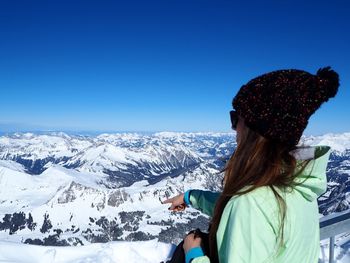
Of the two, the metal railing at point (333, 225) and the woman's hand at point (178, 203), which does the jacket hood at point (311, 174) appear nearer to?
the woman's hand at point (178, 203)

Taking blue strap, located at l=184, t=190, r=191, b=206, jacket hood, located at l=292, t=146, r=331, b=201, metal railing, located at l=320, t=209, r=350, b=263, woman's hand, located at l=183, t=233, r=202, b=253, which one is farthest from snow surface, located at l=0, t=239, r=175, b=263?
jacket hood, located at l=292, t=146, r=331, b=201

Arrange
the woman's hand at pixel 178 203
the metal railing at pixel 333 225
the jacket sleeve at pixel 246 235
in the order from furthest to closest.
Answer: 1. the metal railing at pixel 333 225
2. the woman's hand at pixel 178 203
3. the jacket sleeve at pixel 246 235

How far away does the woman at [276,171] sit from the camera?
2320mm

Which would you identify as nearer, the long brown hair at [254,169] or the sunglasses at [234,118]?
the long brown hair at [254,169]

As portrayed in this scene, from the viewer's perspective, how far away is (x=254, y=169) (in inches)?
102

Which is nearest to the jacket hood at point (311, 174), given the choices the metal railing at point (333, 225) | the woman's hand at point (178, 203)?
the woman's hand at point (178, 203)

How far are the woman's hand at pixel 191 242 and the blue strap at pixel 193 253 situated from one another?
3 cm

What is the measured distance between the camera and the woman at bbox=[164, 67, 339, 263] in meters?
2.32

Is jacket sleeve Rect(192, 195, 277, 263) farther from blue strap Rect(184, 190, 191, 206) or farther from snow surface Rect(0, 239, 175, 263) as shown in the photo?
snow surface Rect(0, 239, 175, 263)

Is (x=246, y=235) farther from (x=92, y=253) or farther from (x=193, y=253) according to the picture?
(x=92, y=253)

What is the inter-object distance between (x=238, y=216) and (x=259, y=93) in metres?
0.97

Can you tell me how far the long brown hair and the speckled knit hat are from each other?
86mm

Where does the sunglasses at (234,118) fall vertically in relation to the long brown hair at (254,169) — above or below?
above

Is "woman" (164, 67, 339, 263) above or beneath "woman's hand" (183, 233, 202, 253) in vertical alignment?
above
